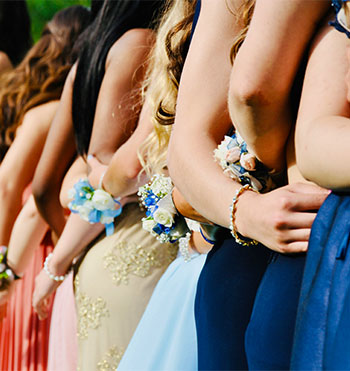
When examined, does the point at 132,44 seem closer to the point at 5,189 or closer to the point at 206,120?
the point at 206,120

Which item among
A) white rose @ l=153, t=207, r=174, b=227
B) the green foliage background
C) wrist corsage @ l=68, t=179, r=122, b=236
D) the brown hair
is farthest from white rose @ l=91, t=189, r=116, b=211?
the green foliage background

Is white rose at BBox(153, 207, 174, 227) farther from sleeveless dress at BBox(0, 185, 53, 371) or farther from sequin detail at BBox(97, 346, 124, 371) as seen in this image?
sleeveless dress at BBox(0, 185, 53, 371)

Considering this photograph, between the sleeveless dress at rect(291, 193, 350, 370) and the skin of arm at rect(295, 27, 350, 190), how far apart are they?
0.06 m

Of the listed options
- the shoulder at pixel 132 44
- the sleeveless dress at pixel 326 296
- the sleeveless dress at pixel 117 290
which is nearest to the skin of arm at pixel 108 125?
the shoulder at pixel 132 44

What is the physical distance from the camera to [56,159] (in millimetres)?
2809

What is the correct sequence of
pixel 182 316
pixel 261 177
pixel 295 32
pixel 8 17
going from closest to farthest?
1. pixel 295 32
2. pixel 261 177
3. pixel 182 316
4. pixel 8 17

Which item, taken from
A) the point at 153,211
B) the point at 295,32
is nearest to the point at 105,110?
the point at 153,211

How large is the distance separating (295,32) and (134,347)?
1075mm

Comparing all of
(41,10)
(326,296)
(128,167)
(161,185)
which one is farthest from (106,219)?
(41,10)

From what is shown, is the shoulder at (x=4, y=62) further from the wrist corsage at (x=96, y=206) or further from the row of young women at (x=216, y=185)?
the wrist corsage at (x=96, y=206)

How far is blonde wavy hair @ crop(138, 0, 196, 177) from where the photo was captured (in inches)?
72.1

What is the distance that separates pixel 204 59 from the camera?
5.04 ft

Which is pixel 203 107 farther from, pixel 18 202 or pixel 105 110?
pixel 18 202

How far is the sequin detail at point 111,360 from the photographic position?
2.31m
